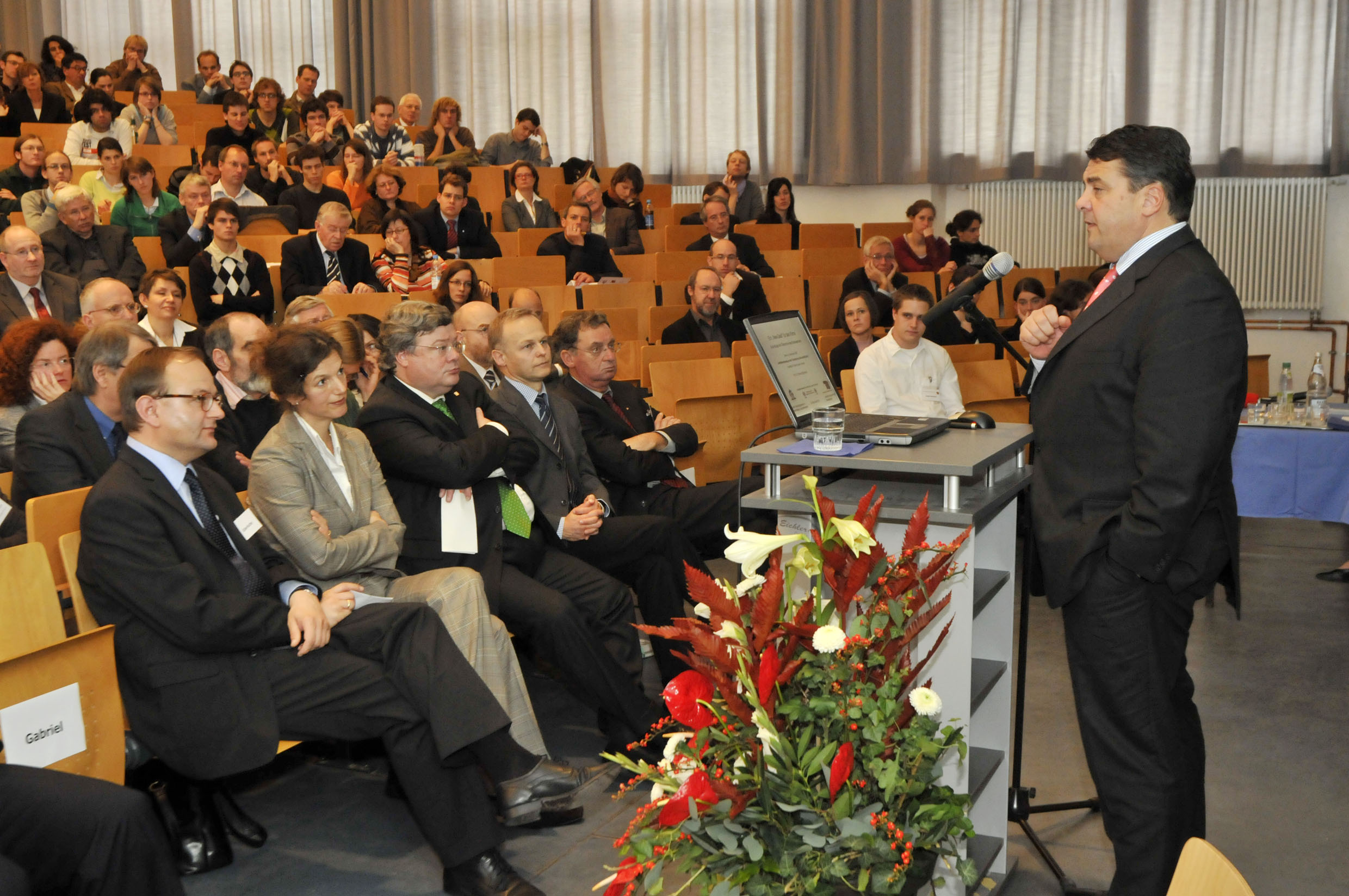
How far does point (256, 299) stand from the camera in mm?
5785

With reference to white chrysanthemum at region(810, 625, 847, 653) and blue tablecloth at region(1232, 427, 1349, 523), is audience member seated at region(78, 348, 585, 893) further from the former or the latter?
blue tablecloth at region(1232, 427, 1349, 523)

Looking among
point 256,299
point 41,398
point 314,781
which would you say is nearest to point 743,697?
point 314,781

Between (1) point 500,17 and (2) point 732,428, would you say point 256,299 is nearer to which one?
(2) point 732,428

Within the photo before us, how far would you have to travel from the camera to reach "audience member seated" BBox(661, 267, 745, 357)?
19.9 ft

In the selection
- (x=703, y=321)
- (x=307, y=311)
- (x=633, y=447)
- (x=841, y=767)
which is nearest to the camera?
(x=841, y=767)

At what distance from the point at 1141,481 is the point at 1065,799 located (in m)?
1.32

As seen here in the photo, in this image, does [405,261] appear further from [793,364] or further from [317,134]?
[793,364]

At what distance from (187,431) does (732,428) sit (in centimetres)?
239

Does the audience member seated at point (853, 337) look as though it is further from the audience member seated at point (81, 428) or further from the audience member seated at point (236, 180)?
the audience member seated at point (236, 180)

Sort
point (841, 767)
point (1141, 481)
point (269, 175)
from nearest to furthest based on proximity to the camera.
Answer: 1. point (841, 767)
2. point (1141, 481)
3. point (269, 175)

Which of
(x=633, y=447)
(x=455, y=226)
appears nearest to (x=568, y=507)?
(x=633, y=447)

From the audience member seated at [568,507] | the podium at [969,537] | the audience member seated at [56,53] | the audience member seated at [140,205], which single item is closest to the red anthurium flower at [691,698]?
the podium at [969,537]

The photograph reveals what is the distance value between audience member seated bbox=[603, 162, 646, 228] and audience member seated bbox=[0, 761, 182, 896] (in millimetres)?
6941

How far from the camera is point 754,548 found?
1414 mm
